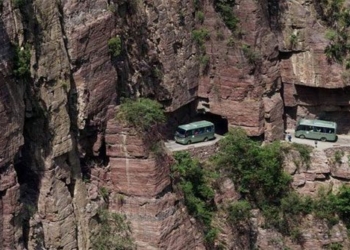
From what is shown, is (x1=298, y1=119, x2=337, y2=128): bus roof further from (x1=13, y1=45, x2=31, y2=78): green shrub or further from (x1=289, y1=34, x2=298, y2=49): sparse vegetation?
(x1=13, y1=45, x2=31, y2=78): green shrub

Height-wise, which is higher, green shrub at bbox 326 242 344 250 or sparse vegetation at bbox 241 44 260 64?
sparse vegetation at bbox 241 44 260 64

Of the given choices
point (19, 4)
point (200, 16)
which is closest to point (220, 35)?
point (200, 16)

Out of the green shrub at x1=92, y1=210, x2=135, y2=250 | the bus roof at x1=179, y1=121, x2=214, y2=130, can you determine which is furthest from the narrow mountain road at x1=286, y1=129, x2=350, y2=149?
the green shrub at x1=92, y1=210, x2=135, y2=250

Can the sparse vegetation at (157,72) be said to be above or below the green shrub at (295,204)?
above

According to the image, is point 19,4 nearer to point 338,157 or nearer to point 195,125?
point 195,125

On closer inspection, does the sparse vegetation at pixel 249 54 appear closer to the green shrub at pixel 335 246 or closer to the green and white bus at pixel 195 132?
the green and white bus at pixel 195 132

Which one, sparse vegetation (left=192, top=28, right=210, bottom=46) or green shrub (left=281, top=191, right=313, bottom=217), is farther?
green shrub (left=281, top=191, right=313, bottom=217)

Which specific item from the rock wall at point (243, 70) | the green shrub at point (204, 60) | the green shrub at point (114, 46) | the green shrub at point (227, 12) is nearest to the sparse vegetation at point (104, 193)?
the green shrub at point (114, 46)
